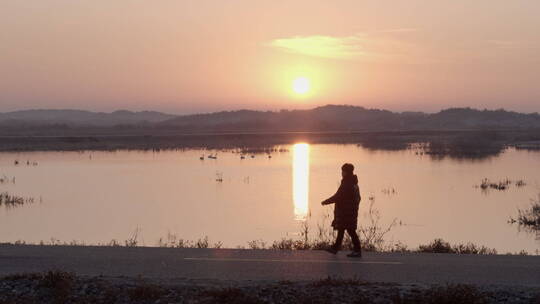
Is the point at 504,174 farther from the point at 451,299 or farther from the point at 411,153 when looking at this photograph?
the point at 451,299

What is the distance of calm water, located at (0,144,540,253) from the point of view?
2406cm

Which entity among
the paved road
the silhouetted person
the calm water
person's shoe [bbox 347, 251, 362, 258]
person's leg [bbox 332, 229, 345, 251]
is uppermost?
the silhouetted person

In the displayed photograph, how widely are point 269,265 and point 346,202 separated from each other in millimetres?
1886

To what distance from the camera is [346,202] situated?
12781 mm

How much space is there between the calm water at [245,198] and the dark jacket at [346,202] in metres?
8.66

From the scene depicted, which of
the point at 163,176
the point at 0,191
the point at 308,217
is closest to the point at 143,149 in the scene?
the point at 163,176

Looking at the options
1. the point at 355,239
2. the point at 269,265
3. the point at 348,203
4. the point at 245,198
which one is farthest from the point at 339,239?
the point at 245,198

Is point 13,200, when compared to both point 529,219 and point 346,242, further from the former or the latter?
point 529,219

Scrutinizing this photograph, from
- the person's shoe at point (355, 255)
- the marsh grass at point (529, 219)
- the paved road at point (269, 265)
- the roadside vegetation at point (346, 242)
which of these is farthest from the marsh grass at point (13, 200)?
the person's shoe at point (355, 255)

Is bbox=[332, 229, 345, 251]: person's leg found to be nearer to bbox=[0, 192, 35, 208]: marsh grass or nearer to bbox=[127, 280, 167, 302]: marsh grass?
bbox=[127, 280, 167, 302]: marsh grass

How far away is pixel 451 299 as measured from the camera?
9.12 meters

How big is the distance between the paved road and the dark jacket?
0.64 m

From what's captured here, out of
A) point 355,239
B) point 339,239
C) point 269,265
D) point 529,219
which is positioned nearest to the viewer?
point 269,265

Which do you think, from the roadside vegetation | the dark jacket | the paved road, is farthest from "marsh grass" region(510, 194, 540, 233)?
the dark jacket
